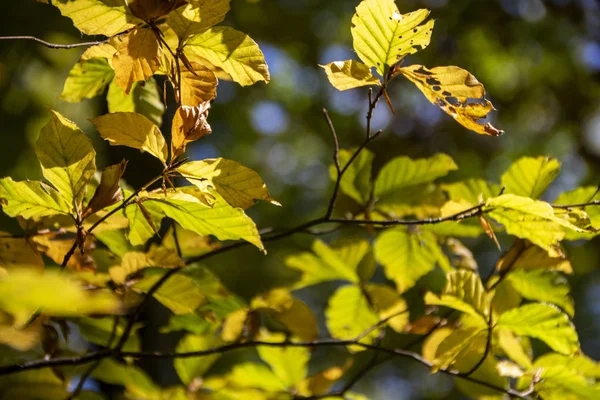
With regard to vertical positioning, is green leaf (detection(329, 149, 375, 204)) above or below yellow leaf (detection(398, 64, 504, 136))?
below

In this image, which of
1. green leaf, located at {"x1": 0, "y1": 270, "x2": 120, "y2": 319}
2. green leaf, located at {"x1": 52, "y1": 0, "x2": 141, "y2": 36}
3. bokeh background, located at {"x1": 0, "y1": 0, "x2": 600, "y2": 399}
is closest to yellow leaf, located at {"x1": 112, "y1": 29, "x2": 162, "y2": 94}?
green leaf, located at {"x1": 52, "y1": 0, "x2": 141, "y2": 36}

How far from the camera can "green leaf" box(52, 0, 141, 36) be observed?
2.04ft

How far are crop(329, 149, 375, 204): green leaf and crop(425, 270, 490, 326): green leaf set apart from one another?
258 mm

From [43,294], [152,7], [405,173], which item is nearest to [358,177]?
[405,173]

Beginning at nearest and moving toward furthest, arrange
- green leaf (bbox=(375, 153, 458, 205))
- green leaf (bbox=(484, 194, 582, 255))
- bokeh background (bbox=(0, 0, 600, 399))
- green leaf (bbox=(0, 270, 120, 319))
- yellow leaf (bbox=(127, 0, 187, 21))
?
green leaf (bbox=(0, 270, 120, 319)) → yellow leaf (bbox=(127, 0, 187, 21)) → green leaf (bbox=(484, 194, 582, 255)) → green leaf (bbox=(375, 153, 458, 205)) → bokeh background (bbox=(0, 0, 600, 399))

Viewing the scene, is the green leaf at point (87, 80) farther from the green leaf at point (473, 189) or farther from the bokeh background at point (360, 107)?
the bokeh background at point (360, 107)

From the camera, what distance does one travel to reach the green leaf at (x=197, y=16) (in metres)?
0.62

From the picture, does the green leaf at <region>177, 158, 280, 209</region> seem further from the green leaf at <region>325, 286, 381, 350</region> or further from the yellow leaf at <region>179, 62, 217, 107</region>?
the green leaf at <region>325, 286, 381, 350</region>

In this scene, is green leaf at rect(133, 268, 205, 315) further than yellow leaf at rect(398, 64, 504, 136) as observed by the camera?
Yes

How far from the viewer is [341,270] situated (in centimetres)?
111

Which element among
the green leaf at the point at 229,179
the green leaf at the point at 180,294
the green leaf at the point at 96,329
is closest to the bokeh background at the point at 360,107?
the green leaf at the point at 96,329

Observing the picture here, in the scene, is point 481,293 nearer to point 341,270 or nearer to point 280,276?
point 341,270

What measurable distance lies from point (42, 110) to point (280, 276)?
1.65m

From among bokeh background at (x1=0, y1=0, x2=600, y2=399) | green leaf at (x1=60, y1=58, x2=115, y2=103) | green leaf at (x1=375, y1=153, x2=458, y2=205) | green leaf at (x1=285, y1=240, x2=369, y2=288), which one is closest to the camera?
green leaf at (x1=60, y1=58, x2=115, y2=103)
